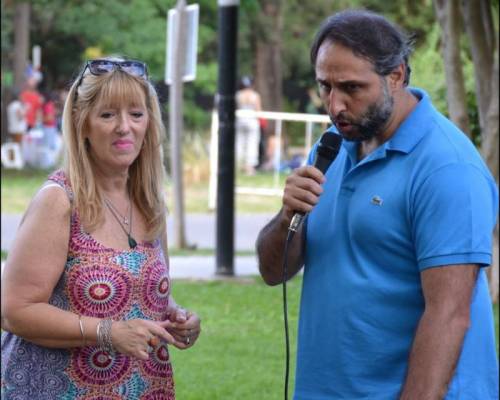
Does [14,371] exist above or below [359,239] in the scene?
below

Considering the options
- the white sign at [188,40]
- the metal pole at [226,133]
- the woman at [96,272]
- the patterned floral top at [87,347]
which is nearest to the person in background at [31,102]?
the white sign at [188,40]

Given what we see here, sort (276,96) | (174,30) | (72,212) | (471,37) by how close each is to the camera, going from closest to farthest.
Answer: (72,212), (471,37), (174,30), (276,96)

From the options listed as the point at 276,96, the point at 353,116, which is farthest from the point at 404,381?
the point at 276,96

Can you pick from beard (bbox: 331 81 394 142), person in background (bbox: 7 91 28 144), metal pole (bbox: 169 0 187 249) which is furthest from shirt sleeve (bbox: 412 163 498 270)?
person in background (bbox: 7 91 28 144)

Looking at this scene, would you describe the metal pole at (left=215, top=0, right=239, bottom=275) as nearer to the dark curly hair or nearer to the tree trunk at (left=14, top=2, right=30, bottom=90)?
the dark curly hair

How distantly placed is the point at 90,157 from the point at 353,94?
3.50 ft

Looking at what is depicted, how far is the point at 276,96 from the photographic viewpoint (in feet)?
132

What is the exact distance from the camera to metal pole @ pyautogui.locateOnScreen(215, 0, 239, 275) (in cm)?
1235

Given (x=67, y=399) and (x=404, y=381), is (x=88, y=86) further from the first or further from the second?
(x=404, y=381)

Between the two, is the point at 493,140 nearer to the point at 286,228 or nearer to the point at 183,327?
the point at 183,327

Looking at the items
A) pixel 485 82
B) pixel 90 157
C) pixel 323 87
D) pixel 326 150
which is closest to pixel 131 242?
pixel 90 157

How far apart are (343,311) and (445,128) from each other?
23.2 inches

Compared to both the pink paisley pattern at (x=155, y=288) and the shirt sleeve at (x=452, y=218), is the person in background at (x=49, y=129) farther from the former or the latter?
the shirt sleeve at (x=452, y=218)

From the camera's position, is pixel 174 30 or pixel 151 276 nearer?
pixel 151 276
